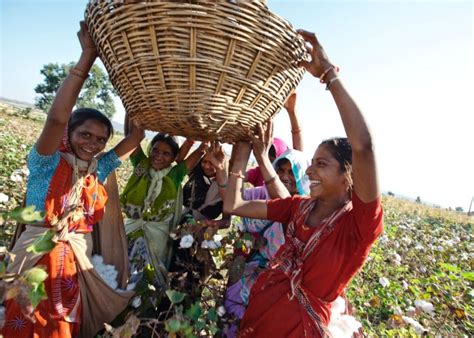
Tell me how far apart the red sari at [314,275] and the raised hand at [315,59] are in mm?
577

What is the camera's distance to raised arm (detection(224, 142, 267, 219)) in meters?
1.85

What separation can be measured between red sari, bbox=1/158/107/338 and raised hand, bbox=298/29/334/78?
1366 mm

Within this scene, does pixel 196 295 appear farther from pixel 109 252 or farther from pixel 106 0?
pixel 106 0

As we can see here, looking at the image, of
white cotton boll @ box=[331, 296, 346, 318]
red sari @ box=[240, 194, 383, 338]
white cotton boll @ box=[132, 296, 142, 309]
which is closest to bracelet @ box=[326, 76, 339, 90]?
red sari @ box=[240, 194, 383, 338]

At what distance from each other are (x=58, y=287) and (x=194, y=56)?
1.38 metres

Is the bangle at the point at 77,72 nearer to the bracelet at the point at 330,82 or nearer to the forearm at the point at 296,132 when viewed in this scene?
the bracelet at the point at 330,82

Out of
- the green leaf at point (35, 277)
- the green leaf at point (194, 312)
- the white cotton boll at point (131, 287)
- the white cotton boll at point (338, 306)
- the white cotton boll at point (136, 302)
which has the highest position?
the green leaf at point (35, 277)

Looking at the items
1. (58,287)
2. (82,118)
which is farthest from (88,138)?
(58,287)

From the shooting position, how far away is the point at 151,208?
236 cm

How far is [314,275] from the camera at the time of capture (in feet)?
4.98

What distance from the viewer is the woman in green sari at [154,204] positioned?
7.53 feet

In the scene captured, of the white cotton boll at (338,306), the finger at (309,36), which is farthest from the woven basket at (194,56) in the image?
the white cotton boll at (338,306)

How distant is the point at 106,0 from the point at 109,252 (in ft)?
4.99

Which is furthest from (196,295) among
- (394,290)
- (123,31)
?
(394,290)
